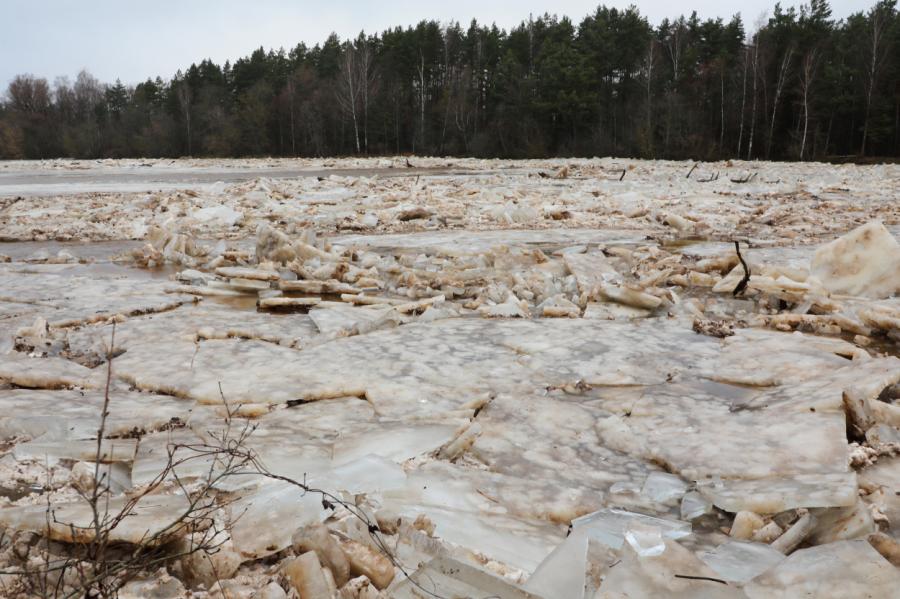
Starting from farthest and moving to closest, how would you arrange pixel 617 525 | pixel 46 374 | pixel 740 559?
1. pixel 46 374
2. pixel 617 525
3. pixel 740 559

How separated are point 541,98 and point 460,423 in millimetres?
39037

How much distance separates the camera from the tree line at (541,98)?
3058 cm

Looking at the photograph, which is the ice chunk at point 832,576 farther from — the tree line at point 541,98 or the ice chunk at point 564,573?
the tree line at point 541,98

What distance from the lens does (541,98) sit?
38125 millimetres

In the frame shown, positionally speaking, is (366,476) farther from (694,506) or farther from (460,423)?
(694,506)

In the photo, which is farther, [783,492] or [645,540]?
[783,492]

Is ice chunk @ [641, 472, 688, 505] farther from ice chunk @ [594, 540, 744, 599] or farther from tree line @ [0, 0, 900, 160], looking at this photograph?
tree line @ [0, 0, 900, 160]

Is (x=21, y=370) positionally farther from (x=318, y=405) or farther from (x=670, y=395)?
(x=670, y=395)

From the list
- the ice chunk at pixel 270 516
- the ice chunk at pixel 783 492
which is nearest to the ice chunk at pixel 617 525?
the ice chunk at pixel 783 492

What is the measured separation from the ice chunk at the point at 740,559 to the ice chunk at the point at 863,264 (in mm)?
2849

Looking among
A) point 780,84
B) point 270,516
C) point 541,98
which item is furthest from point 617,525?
point 541,98

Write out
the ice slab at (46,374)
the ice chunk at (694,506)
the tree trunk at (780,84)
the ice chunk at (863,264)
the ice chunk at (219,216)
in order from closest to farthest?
the ice chunk at (694,506)
the ice slab at (46,374)
the ice chunk at (863,264)
the ice chunk at (219,216)
the tree trunk at (780,84)

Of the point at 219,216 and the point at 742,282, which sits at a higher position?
the point at 219,216

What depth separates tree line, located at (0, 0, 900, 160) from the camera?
30.6 meters
